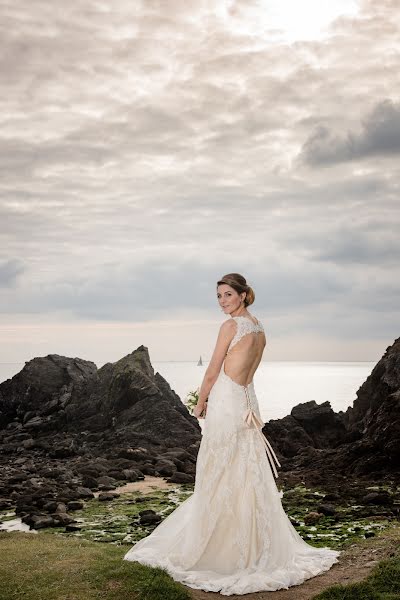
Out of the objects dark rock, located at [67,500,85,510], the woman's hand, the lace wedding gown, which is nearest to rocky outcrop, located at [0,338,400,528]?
dark rock, located at [67,500,85,510]

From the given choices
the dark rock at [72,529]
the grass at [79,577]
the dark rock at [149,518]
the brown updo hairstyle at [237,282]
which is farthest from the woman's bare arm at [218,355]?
the dark rock at [72,529]

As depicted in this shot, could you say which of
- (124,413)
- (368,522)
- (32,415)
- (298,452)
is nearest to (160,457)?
(298,452)

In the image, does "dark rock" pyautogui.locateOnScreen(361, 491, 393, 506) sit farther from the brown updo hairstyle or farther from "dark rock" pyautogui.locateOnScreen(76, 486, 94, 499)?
the brown updo hairstyle

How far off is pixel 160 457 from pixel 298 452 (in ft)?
21.3

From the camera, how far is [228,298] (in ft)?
36.4

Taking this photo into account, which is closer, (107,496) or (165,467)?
(107,496)

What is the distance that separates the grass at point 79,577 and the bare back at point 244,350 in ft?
11.3

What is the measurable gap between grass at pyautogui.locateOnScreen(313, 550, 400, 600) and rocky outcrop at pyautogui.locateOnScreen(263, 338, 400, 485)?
12559mm

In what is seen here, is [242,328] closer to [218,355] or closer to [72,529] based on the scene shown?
Answer: [218,355]

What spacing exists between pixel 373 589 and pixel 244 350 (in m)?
4.13

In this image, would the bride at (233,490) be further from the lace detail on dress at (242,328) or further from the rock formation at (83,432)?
the rock formation at (83,432)

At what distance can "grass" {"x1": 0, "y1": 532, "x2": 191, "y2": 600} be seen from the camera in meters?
9.86

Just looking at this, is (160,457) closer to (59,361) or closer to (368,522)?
(368,522)

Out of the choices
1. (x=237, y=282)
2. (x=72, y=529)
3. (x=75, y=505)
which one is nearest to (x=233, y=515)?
(x=237, y=282)
